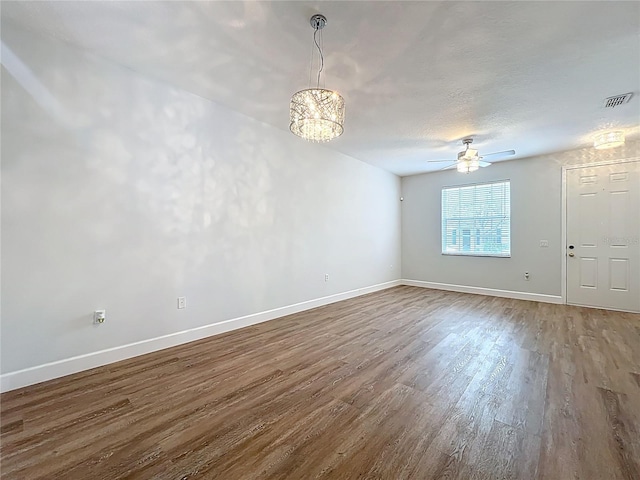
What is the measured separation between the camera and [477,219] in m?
6.19

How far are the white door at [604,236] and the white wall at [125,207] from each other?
4.98 metres

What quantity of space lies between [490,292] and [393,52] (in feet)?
17.6

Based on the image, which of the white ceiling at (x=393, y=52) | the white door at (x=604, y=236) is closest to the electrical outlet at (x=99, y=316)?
the white ceiling at (x=393, y=52)

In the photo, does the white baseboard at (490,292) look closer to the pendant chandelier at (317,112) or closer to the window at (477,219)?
the window at (477,219)

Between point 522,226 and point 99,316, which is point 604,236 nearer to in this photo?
point 522,226

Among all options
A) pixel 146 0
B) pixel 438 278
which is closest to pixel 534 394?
pixel 146 0

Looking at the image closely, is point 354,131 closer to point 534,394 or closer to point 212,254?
point 212,254

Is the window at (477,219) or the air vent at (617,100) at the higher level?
the air vent at (617,100)

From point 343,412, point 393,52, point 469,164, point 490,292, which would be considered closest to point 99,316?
point 343,412

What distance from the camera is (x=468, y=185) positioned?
6277 millimetres

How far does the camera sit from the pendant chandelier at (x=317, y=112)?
7.59 feet

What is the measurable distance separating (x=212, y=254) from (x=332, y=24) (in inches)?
106

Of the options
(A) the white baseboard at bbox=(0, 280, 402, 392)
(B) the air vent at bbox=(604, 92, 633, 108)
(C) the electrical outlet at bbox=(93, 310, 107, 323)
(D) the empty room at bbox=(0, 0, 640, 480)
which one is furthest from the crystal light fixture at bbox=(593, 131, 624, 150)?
(C) the electrical outlet at bbox=(93, 310, 107, 323)

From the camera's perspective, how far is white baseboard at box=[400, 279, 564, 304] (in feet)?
17.5
